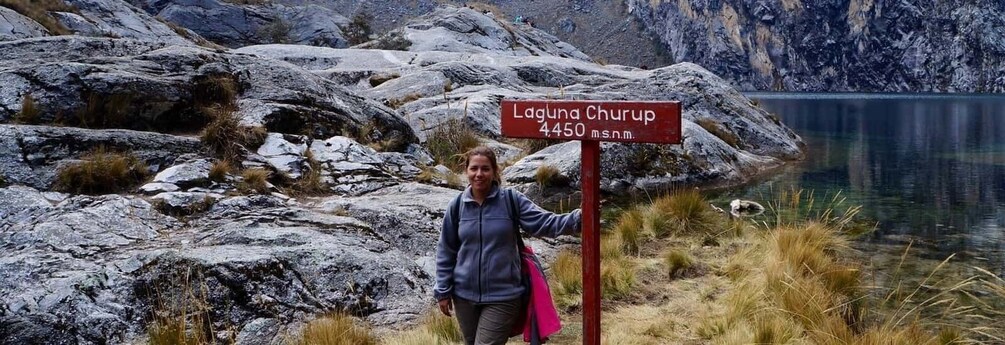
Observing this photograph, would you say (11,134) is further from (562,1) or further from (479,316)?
(562,1)

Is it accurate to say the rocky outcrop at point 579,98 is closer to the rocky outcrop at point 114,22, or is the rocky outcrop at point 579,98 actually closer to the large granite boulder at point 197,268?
the rocky outcrop at point 114,22

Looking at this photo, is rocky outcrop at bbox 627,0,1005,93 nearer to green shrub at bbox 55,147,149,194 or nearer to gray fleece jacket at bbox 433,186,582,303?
green shrub at bbox 55,147,149,194

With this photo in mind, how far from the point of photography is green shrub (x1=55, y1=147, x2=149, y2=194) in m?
7.21

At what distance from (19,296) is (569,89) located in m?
16.0

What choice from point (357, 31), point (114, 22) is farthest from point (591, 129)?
point (357, 31)

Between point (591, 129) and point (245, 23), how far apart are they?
42.9 metres

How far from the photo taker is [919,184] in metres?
15.1

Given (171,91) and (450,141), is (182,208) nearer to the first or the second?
(171,91)

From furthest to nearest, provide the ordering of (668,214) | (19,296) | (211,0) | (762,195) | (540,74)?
(211,0)
(540,74)
(762,195)
(668,214)
(19,296)

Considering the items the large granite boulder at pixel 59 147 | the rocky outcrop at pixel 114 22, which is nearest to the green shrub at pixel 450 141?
the large granite boulder at pixel 59 147

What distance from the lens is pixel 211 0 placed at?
139 feet

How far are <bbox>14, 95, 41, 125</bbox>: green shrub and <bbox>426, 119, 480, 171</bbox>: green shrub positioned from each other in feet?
20.3

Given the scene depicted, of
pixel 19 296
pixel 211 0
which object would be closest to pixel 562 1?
pixel 211 0

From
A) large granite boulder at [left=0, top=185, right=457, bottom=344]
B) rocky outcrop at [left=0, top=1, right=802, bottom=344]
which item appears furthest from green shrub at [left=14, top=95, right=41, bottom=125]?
large granite boulder at [left=0, top=185, right=457, bottom=344]
